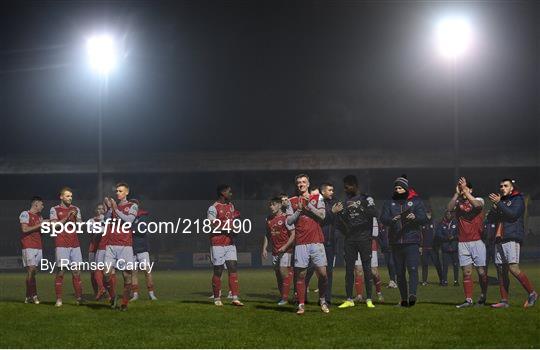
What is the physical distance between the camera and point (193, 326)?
1409 centimetres

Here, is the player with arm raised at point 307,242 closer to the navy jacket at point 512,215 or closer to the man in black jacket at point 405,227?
the man in black jacket at point 405,227

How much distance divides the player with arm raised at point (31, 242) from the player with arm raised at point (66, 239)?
2.54 feet

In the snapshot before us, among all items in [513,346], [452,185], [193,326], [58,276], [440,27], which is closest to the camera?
[513,346]

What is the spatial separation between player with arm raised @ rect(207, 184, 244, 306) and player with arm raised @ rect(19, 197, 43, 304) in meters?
4.12

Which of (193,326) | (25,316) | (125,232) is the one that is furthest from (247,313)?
(25,316)

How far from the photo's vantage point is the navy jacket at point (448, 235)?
24750mm

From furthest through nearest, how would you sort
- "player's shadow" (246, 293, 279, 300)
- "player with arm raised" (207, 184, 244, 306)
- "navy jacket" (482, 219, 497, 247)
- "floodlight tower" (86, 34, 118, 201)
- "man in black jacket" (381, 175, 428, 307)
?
"floodlight tower" (86, 34, 118, 201), "player's shadow" (246, 293, 279, 300), "player with arm raised" (207, 184, 244, 306), "navy jacket" (482, 219, 497, 247), "man in black jacket" (381, 175, 428, 307)

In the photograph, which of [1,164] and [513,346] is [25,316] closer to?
[513,346]

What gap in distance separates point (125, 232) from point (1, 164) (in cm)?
3535

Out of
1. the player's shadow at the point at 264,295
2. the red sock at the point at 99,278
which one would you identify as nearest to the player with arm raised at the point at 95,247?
the red sock at the point at 99,278

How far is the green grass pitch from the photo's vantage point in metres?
12.3

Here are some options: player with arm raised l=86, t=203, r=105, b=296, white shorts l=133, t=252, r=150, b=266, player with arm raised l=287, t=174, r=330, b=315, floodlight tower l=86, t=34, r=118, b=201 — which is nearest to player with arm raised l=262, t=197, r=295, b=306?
player with arm raised l=287, t=174, r=330, b=315

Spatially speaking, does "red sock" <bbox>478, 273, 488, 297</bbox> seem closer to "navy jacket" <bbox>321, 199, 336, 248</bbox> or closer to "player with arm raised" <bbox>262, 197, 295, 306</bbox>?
"navy jacket" <bbox>321, 199, 336, 248</bbox>

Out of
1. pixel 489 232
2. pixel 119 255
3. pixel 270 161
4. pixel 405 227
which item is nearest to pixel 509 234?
pixel 405 227
